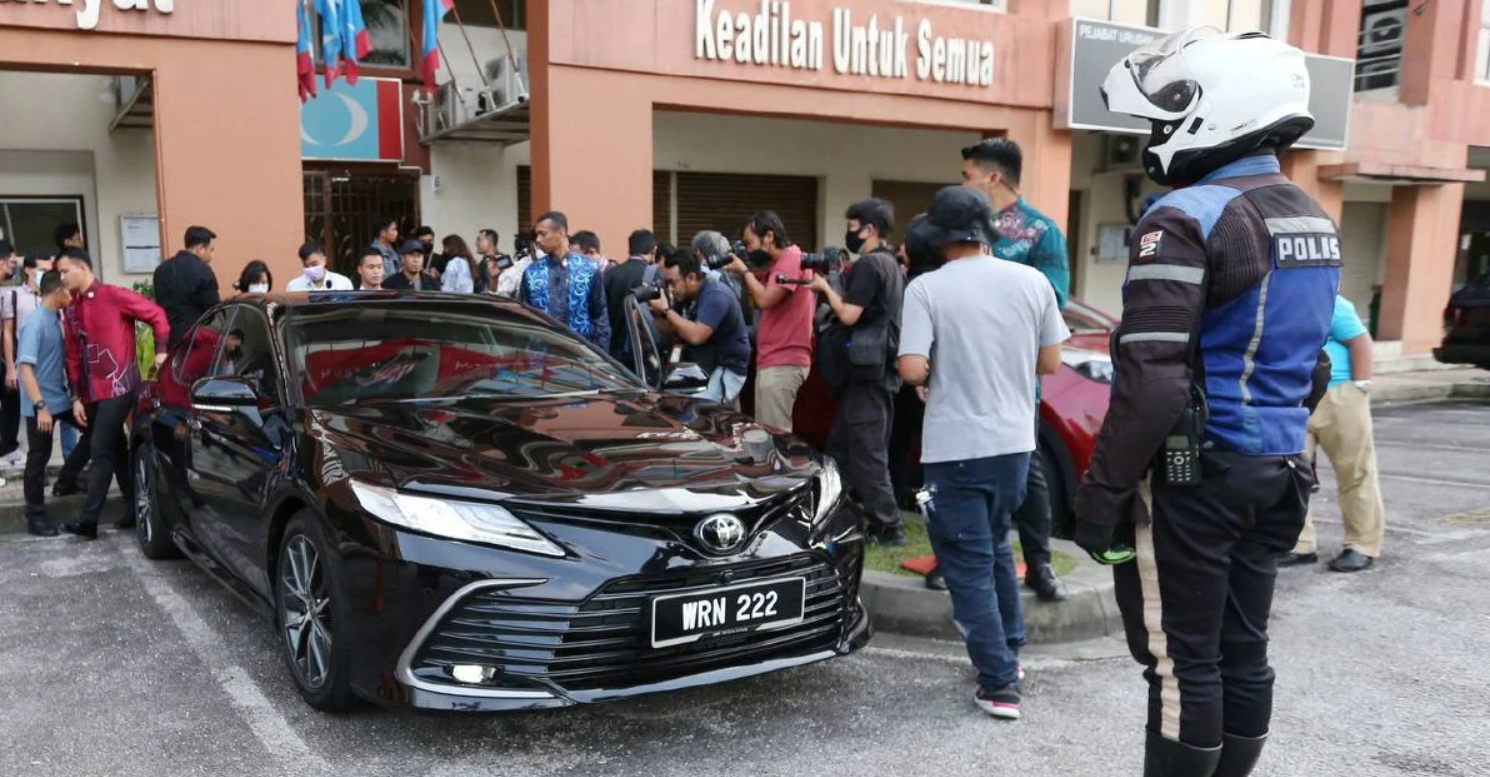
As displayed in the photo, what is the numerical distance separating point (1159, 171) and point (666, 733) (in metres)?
2.27

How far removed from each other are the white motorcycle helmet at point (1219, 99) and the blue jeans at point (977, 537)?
1.29m

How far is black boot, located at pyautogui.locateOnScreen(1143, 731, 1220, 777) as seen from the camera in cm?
256

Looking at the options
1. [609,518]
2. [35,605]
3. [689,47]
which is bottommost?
A: [35,605]

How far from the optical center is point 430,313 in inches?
189

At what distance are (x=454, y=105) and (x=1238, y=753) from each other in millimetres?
10946

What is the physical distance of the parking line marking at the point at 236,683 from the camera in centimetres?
346

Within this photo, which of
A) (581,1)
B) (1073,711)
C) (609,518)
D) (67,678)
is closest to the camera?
(609,518)

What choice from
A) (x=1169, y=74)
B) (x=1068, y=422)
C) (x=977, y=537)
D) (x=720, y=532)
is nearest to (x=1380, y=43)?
(x=1068, y=422)

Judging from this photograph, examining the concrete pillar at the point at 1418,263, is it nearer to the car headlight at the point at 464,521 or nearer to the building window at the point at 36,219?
the car headlight at the point at 464,521

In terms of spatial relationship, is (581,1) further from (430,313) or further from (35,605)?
(35,605)

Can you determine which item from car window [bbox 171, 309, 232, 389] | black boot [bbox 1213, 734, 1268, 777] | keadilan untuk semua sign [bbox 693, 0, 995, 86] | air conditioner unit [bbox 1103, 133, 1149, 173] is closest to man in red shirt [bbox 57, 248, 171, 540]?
car window [bbox 171, 309, 232, 389]

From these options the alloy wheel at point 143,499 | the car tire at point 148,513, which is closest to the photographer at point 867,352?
the car tire at point 148,513

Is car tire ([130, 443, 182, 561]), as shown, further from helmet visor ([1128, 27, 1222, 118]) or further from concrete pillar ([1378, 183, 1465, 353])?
concrete pillar ([1378, 183, 1465, 353])

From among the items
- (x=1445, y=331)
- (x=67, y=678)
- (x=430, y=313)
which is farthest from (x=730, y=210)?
(x=67, y=678)
